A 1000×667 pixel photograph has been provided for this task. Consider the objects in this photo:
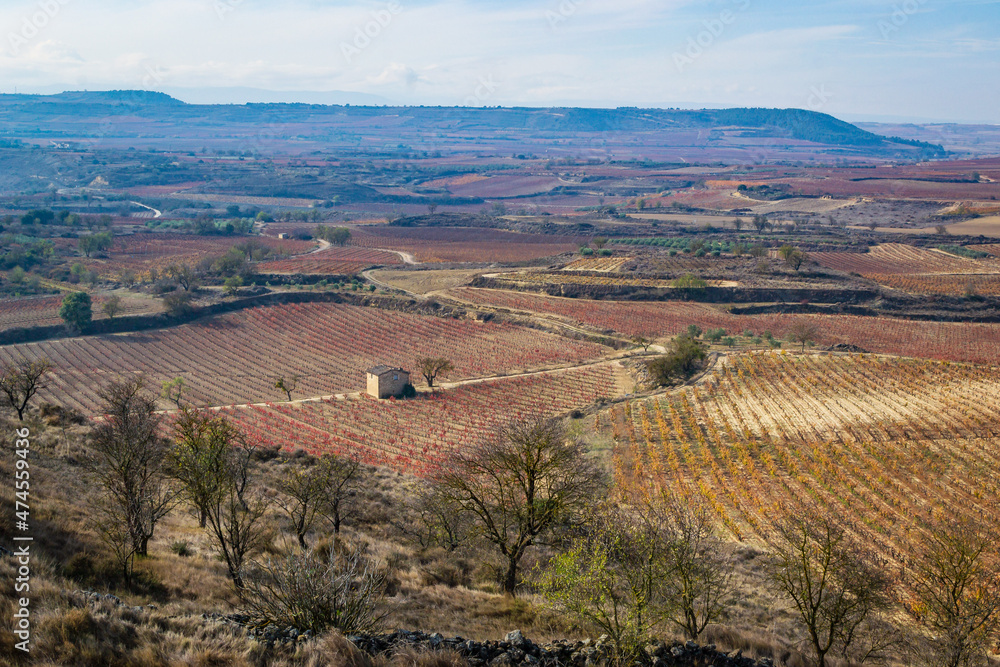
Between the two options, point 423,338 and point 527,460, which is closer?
point 527,460

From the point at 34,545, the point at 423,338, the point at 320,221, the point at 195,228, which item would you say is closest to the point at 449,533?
the point at 34,545

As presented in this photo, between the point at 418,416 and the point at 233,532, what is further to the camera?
the point at 418,416

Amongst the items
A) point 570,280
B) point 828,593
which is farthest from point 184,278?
point 828,593

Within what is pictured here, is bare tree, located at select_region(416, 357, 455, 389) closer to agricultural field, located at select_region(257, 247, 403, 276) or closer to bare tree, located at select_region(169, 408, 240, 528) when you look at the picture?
bare tree, located at select_region(169, 408, 240, 528)

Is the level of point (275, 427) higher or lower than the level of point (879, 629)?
lower

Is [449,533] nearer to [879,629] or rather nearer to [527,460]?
[527,460]

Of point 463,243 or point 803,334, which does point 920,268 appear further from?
point 463,243
